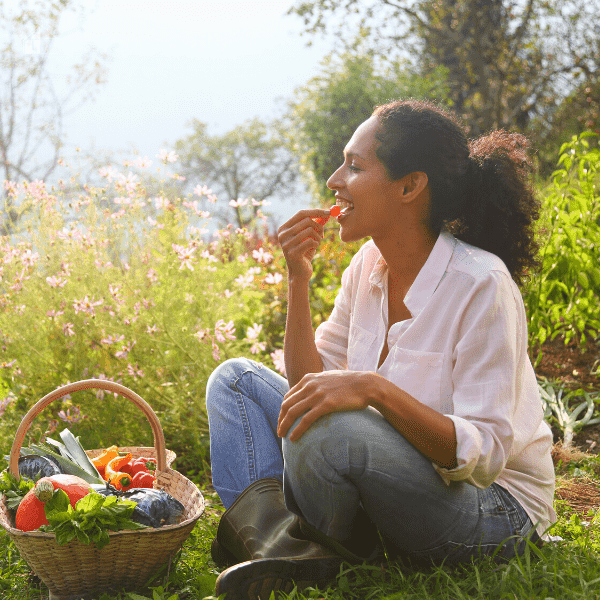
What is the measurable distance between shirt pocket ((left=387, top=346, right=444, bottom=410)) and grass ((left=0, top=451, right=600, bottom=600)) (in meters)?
0.41

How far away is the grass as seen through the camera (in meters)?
1.49

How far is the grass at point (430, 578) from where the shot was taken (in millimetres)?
1486

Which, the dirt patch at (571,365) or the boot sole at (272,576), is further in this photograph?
the dirt patch at (571,365)

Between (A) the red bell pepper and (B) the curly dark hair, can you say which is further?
(A) the red bell pepper

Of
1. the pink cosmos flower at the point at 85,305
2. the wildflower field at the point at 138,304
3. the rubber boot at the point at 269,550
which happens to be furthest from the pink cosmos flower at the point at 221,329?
the rubber boot at the point at 269,550

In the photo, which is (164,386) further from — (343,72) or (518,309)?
(343,72)

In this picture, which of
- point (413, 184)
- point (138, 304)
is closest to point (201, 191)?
point (138, 304)

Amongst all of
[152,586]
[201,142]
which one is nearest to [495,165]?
[152,586]

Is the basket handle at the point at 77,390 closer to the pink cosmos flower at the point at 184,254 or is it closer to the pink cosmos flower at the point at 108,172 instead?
the pink cosmos flower at the point at 184,254

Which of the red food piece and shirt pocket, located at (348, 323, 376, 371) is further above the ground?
shirt pocket, located at (348, 323, 376, 371)

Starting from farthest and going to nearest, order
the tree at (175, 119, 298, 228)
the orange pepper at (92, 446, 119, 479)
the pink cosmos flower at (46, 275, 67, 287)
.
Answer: the tree at (175, 119, 298, 228), the pink cosmos flower at (46, 275, 67, 287), the orange pepper at (92, 446, 119, 479)

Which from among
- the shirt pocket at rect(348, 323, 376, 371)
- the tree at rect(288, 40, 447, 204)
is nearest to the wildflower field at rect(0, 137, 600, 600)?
the shirt pocket at rect(348, 323, 376, 371)

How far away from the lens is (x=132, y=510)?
167cm

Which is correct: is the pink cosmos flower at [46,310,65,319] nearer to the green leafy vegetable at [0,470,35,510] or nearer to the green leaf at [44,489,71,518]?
the green leafy vegetable at [0,470,35,510]
